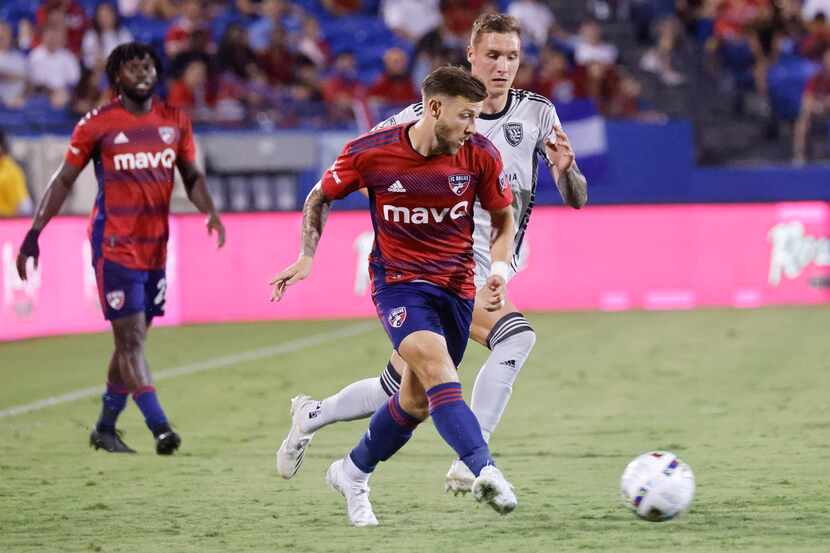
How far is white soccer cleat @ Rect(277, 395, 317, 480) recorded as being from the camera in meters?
7.62

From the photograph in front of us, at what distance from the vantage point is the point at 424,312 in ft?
22.2

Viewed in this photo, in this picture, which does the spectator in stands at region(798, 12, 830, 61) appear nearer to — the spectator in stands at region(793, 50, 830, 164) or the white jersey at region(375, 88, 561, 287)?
the spectator in stands at region(793, 50, 830, 164)

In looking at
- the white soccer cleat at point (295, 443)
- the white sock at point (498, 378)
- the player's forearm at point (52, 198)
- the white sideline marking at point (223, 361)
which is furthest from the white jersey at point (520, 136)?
the white sideline marking at point (223, 361)

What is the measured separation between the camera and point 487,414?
756 centimetres

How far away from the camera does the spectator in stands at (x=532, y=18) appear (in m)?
22.7

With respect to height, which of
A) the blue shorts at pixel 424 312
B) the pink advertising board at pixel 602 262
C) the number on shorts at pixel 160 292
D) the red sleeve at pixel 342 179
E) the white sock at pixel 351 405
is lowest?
the pink advertising board at pixel 602 262

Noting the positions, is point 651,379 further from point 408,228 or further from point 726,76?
point 726,76

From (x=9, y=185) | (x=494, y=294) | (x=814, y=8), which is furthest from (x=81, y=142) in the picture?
(x=814, y=8)

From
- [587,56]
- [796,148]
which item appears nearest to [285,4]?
[587,56]

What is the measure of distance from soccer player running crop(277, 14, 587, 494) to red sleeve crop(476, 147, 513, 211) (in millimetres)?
535

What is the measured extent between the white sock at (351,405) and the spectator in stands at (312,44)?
14.6m

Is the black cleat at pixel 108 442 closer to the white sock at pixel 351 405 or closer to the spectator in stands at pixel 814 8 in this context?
the white sock at pixel 351 405

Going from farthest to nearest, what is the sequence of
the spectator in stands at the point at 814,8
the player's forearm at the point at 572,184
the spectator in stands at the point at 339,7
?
the spectator in stands at the point at 814,8
the spectator in stands at the point at 339,7
the player's forearm at the point at 572,184

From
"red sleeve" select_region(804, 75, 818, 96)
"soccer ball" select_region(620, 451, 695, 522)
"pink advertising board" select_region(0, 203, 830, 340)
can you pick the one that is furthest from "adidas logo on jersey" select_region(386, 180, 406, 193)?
"red sleeve" select_region(804, 75, 818, 96)
